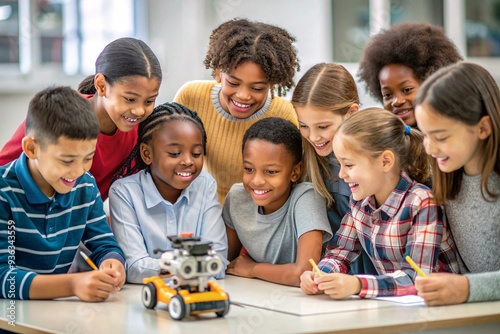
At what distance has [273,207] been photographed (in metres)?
1.97

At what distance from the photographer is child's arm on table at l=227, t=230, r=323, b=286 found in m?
1.78

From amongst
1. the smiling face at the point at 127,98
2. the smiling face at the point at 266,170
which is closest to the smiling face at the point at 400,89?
the smiling face at the point at 266,170

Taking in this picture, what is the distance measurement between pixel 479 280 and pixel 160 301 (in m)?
0.68

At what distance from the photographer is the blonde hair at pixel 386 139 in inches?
66.7

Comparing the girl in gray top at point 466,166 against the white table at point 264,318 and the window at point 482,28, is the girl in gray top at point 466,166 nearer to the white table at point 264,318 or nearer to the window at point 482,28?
the white table at point 264,318

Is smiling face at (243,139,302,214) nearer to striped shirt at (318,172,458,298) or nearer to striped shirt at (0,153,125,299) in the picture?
striped shirt at (318,172,458,298)

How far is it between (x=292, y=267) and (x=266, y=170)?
28 cm

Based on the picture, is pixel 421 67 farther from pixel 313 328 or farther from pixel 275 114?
pixel 313 328

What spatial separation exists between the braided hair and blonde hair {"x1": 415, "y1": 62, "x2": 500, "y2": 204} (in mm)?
696

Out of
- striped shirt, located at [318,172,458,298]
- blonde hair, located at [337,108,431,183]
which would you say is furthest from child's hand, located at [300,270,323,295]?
blonde hair, located at [337,108,431,183]

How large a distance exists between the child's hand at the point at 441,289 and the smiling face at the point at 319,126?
1.80 ft

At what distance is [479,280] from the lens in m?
1.50

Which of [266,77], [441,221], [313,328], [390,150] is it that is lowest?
[313,328]

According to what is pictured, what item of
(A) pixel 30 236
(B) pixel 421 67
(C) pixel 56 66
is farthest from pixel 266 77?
(C) pixel 56 66
